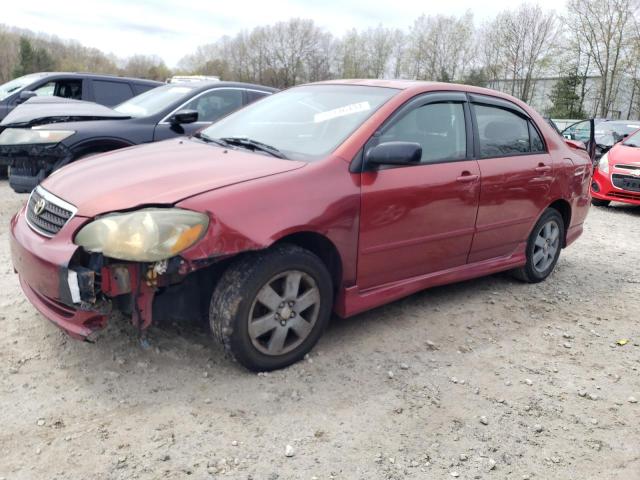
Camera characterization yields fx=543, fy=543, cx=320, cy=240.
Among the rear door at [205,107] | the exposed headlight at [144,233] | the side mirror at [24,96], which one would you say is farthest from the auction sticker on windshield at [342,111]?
the side mirror at [24,96]

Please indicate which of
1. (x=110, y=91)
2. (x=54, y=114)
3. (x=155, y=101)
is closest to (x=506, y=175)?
(x=155, y=101)

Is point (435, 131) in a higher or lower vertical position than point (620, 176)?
higher

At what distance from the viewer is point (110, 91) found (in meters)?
8.73

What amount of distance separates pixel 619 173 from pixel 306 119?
277 inches

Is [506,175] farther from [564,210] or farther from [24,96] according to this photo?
[24,96]

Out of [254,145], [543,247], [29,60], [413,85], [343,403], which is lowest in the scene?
[343,403]

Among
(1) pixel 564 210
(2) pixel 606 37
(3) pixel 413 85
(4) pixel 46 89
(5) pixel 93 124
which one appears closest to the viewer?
(3) pixel 413 85

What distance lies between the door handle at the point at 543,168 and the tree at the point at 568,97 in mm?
41729

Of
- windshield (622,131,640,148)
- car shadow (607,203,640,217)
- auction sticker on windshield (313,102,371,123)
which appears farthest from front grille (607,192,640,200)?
auction sticker on windshield (313,102,371,123)

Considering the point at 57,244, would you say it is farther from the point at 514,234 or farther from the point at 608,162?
the point at 608,162

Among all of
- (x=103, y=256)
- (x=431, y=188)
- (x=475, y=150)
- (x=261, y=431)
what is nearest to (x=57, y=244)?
(x=103, y=256)

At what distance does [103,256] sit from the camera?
249cm

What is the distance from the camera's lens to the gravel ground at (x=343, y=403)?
2.33m

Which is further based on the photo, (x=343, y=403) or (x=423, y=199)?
(x=423, y=199)
